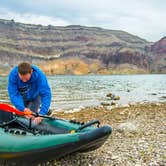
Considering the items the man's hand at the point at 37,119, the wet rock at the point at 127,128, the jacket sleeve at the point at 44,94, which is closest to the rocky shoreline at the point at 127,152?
the wet rock at the point at 127,128

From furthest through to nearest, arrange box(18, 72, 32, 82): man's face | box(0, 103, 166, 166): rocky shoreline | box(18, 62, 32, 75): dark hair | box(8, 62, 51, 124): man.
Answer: box(8, 62, 51, 124): man, box(0, 103, 166, 166): rocky shoreline, box(18, 72, 32, 82): man's face, box(18, 62, 32, 75): dark hair

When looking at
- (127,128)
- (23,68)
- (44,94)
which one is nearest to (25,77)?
(23,68)

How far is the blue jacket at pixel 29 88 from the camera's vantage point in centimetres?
882

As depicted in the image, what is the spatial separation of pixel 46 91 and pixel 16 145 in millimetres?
2460

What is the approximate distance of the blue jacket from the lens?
28.9 feet

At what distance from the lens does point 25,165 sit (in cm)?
731

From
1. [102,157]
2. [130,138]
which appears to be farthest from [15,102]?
[130,138]

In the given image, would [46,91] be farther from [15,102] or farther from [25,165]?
[25,165]

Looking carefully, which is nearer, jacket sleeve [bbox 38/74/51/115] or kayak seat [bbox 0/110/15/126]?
jacket sleeve [bbox 38/74/51/115]

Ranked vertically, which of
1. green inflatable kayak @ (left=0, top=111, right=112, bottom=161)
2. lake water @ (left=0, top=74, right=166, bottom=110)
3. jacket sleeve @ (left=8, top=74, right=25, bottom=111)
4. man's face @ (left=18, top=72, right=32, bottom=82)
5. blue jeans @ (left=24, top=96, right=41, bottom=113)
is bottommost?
lake water @ (left=0, top=74, right=166, bottom=110)

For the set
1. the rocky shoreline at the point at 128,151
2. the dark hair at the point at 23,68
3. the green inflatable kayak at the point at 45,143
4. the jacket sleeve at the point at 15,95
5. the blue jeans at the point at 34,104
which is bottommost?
the rocky shoreline at the point at 128,151

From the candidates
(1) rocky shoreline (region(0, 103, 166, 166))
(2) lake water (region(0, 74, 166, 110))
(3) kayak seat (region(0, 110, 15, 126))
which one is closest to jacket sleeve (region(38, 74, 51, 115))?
(3) kayak seat (region(0, 110, 15, 126))

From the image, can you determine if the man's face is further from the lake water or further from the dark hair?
the lake water

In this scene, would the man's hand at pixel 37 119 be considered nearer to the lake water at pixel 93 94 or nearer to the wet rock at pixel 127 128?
the wet rock at pixel 127 128
